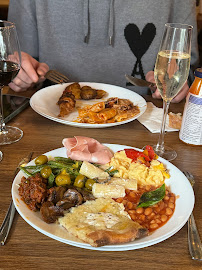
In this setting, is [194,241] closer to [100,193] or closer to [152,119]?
[100,193]

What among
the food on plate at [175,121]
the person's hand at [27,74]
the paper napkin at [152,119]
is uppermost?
the person's hand at [27,74]

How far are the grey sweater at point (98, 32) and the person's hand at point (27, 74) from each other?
531mm

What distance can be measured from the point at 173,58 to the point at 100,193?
625 millimetres

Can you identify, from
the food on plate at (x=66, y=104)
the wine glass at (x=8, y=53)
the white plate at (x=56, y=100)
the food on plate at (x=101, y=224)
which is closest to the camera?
the food on plate at (x=101, y=224)

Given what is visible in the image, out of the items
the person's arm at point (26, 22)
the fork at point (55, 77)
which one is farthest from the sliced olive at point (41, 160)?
the person's arm at point (26, 22)

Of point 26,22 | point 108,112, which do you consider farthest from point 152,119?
point 26,22

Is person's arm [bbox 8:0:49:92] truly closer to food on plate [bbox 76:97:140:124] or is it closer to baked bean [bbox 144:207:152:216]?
food on plate [bbox 76:97:140:124]

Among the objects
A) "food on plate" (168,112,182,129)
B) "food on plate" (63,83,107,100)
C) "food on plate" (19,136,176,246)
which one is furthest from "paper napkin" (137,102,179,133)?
"food on plate" (19,136,176,246)

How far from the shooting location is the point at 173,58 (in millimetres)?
1312

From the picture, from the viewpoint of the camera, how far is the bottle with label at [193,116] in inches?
57.7

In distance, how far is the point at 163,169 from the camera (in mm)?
1232

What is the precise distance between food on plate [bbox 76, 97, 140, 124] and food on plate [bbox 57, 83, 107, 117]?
69mm

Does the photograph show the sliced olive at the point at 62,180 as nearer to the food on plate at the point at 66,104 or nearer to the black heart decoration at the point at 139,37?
the food on plate at the point at 66,104

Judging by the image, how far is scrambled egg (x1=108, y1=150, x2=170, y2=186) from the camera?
119 cm
